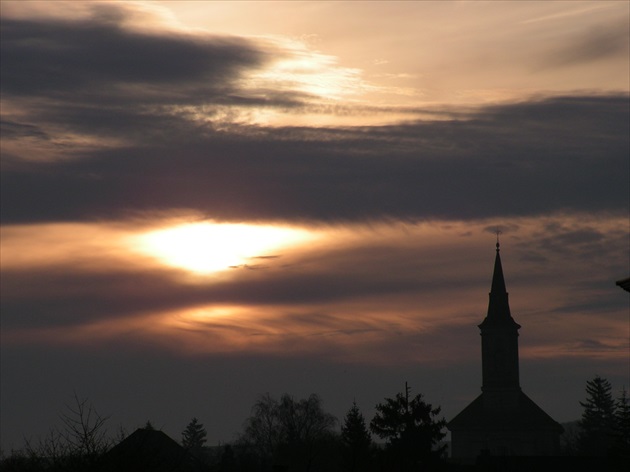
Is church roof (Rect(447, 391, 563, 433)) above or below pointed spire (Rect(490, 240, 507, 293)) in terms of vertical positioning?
below

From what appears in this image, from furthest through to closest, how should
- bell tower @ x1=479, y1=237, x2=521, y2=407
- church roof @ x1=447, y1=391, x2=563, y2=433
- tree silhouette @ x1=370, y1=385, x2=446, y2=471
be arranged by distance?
church roof @ x1=447, y1=391, x2=563, y2=433
bell tower @ x1=479, y1=237, x2=521, y2=407
tree silhouette @ x1=370, y1=385, x2=446, y2=471

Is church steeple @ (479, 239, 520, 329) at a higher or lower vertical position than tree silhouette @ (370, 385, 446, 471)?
higher

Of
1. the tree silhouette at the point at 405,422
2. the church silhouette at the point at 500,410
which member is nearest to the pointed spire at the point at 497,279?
the church silhouette at the point at 500,410

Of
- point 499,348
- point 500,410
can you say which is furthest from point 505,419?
point 499,348

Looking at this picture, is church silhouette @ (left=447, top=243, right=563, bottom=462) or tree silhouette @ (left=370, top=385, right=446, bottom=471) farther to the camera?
church silhouette @ (left=447, top=243, right=563, bottom=462)

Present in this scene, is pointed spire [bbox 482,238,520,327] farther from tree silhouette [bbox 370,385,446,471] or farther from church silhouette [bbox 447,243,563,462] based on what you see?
tree silhouette [bbox 370,385,446,471]

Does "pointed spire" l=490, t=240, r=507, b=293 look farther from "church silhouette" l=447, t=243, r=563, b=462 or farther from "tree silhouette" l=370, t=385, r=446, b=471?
"tree silhouette" l=370, t=385, r=446, b=471

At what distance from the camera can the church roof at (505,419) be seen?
18062 centimetres

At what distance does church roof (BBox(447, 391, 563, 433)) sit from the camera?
593 ft

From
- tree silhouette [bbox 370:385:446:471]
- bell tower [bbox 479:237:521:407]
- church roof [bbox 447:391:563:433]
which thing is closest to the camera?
tree silhouette [bbox 370:385:446:471]

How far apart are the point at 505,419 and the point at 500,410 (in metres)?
1.47

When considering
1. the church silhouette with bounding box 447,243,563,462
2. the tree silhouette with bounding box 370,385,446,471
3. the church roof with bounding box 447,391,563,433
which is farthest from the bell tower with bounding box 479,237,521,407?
the tree silhouette with bounding box 370,385,446,471

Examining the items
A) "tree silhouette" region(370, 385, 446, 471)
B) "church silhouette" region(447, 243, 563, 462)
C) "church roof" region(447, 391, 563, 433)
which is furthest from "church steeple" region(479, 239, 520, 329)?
"tree silhouette" region(370, 385, 446, 471)

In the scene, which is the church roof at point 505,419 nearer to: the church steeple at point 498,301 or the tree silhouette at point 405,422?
the church steeple at point 498,301
